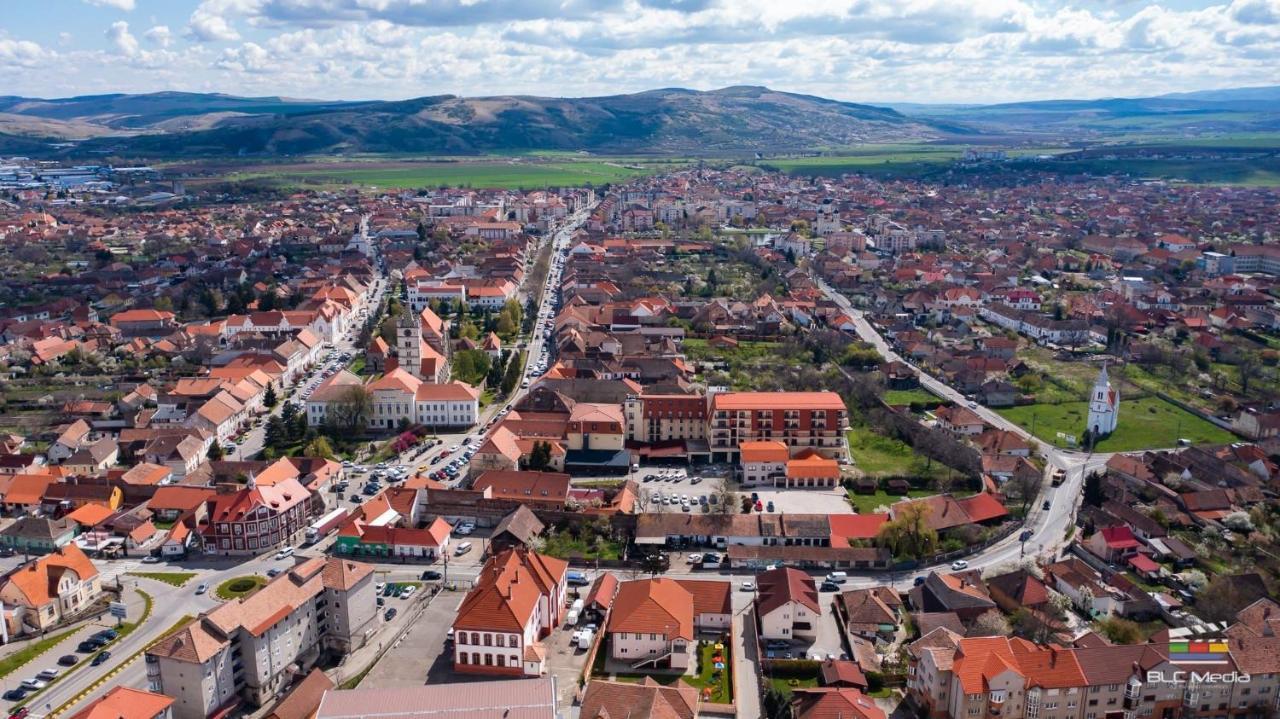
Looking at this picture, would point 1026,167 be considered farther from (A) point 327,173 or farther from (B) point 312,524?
(B) point 312,524

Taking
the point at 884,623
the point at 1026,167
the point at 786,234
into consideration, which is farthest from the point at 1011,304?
the point at 1026,167

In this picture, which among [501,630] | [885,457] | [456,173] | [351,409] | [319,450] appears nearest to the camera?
[501,630]

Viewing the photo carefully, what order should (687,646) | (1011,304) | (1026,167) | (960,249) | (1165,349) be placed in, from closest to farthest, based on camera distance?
(687,646)
(1165,349)
(1011,304)
(960,249)
(1026,167)

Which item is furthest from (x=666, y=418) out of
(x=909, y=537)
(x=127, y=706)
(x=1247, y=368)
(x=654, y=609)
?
(x=1247, y=368)

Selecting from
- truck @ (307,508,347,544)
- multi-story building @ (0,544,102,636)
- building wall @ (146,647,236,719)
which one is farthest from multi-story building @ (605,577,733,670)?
multi-story building @ (0,544,102,636)

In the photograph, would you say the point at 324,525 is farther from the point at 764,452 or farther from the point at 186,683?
the point at 764,452

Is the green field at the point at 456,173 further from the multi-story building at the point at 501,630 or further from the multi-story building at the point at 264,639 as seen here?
the multi-story building at the point at 501,630
